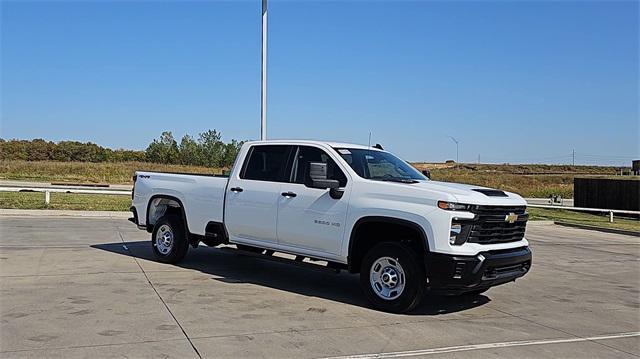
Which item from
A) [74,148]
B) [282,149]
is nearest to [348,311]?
[282,149]

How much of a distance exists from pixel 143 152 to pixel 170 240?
9125cm

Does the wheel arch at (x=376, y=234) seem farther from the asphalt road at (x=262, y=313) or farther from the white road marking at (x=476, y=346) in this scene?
the white road marking at (x=476, y=346)

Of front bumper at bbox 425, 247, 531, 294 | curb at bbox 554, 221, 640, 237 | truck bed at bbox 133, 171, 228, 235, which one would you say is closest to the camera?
front bumper at bbox 425, 247, 531, 294

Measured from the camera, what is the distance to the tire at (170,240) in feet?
34.7

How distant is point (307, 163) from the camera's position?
350 inches

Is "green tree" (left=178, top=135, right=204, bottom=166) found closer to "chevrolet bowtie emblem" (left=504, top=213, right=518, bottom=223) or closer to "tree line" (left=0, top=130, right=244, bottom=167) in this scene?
"tree line" (left=0, top=130, right=244, bottom=167)

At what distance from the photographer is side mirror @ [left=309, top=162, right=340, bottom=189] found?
8.11 metres

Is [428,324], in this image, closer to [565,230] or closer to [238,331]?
[238,331]

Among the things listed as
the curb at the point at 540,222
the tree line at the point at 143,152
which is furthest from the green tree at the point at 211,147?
the curb at the point at 540,222

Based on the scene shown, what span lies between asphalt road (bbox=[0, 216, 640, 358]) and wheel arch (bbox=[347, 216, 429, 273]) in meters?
0.63

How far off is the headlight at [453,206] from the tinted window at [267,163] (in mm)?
2690

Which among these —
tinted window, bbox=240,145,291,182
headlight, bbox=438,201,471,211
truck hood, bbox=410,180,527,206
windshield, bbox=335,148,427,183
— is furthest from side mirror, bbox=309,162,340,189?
headlight, bbox=438,201,471,211

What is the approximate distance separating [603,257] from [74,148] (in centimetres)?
10373

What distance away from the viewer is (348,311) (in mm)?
7613
